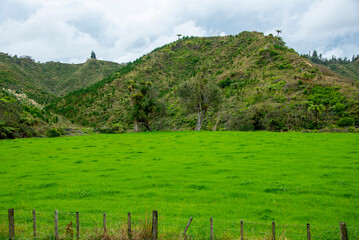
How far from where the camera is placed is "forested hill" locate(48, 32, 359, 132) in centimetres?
5247

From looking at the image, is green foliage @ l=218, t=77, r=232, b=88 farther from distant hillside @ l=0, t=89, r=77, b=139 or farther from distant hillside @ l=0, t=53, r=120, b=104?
distant hillside @ l=0, t=53, r=120, b=104

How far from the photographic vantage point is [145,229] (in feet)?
24.6

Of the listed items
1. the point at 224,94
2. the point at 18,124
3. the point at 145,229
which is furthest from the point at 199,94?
the point at 145,229

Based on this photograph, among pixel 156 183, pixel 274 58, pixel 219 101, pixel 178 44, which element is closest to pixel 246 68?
pixel 274 58

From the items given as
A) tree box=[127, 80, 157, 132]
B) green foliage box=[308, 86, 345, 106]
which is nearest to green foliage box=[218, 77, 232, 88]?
green foliage box=[308, 86, 345, 106]

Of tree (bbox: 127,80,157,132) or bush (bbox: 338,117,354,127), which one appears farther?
tree (bbox: 127,80,157,132)

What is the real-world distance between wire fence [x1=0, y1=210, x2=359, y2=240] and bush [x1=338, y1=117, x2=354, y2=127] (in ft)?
152

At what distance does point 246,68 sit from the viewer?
3797 inches

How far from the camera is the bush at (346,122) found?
46459 mm

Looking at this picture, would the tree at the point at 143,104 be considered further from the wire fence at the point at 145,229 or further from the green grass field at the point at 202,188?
the wire fence at the point at 145,229

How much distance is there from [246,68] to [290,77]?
24.3 metres

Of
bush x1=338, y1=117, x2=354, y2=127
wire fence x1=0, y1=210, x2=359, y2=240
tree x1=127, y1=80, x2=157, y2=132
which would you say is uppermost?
tree x1=127, y1=80, x2=157, y2=132

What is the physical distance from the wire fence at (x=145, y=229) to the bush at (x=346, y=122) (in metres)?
46.3

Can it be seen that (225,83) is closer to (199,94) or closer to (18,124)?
(199,94)
